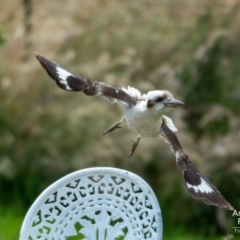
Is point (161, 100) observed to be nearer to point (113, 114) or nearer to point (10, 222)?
point (10, 222)

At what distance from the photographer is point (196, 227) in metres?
6.13

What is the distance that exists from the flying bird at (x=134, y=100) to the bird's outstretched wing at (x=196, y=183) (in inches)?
3.7

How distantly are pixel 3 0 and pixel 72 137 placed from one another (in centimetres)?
211

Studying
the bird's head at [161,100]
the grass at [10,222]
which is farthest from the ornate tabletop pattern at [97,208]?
the grass at [10,222]

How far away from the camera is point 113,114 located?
631 centimetres

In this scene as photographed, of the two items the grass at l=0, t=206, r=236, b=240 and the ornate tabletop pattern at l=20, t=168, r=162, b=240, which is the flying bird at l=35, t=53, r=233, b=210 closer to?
the ornate tabletop pattern at l=20, t=168, r=162, b=240

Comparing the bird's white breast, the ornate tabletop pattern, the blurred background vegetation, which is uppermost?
the blurred background vegetation

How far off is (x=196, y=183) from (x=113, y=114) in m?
3.05

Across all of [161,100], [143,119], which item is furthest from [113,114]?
[161,100]

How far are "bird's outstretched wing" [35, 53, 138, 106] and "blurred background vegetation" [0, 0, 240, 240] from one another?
2131 millimetres

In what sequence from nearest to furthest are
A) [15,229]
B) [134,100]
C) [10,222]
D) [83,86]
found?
[134,100] < [83,86] < [15,229] < [10,222]

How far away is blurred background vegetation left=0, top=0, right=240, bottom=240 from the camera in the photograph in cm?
612

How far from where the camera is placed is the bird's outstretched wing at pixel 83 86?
3479 mm

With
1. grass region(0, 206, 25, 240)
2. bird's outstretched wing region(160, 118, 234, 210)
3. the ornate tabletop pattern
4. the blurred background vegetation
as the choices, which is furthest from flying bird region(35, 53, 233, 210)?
the blurred background vegetation
